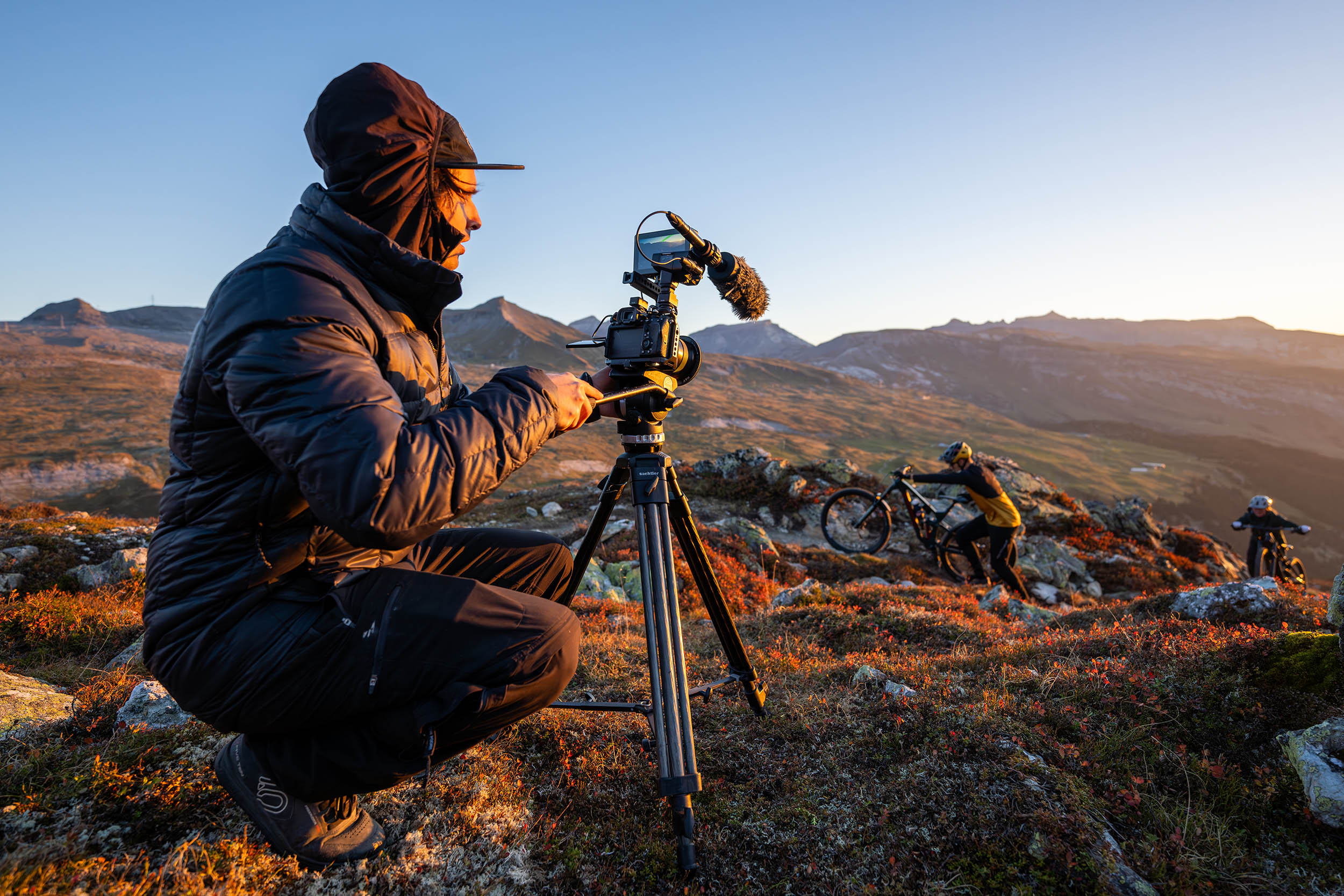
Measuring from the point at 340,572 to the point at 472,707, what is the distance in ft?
2.30

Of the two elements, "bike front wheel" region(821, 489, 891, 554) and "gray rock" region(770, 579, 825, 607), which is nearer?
"gray rock" region(770, 579, 825, 607)

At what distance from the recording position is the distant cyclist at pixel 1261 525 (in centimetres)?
1334

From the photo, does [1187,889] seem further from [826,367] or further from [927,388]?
[826,367]

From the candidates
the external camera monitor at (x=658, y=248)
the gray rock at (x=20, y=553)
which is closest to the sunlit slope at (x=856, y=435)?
the gray rock at (x=20, y=553)

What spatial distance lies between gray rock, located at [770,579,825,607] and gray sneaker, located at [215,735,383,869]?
5.42 meters

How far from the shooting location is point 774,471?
16.7 m

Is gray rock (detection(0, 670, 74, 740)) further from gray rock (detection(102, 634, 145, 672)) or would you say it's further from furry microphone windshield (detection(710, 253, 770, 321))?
furry microphone windshield (detection(710, 253, 770, 321))

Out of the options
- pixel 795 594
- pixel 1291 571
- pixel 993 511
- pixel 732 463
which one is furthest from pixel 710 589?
pixel 1291 571

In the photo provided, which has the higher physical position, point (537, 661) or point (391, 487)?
point (391, 487)

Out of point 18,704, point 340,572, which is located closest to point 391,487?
A: point 340,572

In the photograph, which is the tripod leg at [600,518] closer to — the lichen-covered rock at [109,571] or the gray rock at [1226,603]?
the gray rock at [1226,603]

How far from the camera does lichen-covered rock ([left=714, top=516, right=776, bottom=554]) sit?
1154 centimetres

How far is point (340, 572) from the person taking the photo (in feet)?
6.88

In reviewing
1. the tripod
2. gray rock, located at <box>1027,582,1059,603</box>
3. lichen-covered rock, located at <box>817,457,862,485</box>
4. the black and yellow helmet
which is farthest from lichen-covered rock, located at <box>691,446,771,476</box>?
the tripod
